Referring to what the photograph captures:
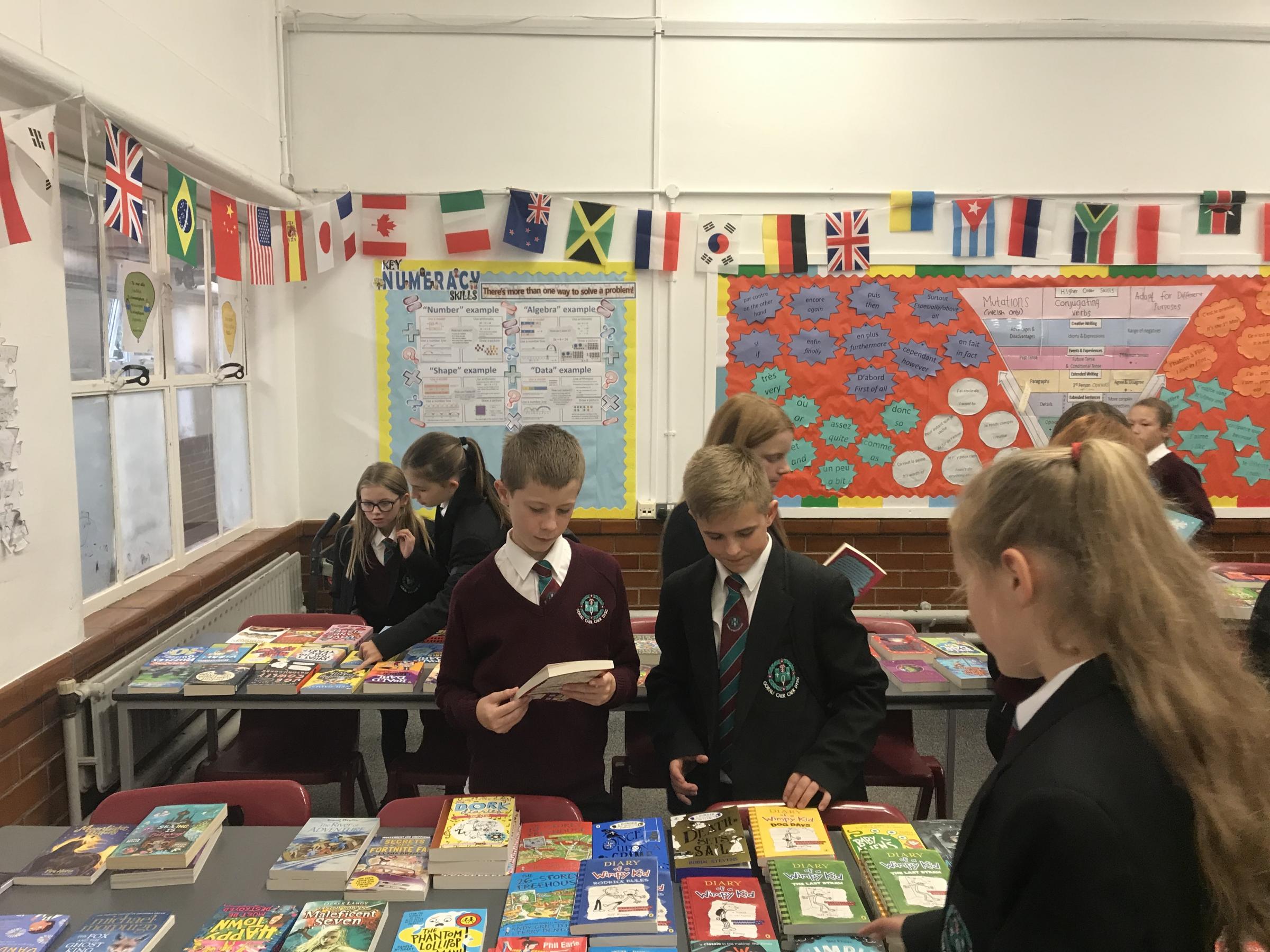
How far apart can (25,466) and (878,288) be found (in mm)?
3670

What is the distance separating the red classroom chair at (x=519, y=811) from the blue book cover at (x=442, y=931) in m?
0.34

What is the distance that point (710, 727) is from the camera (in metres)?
1.95

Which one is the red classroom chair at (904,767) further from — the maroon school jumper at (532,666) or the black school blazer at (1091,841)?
the black school blazer at (1091,841)

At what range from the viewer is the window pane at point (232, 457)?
4051mm

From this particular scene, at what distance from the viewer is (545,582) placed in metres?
1.99

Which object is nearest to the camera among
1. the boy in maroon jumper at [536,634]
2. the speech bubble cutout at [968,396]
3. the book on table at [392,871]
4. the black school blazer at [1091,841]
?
the black school blazer at [1091,841]

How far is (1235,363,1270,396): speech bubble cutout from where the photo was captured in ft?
14.7

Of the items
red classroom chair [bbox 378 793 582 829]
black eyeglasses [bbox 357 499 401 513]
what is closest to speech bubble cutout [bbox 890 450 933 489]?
black eyeglasses [bbox 357 499 401 513]

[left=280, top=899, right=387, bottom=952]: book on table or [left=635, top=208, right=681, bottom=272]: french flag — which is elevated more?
[left=635, top=208, right=681, bottom=272]: french flag

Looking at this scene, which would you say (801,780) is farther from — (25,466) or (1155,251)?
(1155,251)

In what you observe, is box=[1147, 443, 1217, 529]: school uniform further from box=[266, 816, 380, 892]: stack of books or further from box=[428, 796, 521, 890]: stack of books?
box=[266, 816, 380, 892]: stack of books

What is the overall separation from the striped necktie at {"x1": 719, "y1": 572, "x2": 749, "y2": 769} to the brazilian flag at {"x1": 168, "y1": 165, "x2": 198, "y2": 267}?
2323 millimetres

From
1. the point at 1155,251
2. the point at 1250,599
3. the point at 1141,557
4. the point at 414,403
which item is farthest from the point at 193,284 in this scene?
the point at 1155,251

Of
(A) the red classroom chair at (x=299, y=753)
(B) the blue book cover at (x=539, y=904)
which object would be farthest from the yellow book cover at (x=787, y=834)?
(A) the red classroom chair at (x=299, y=753)
